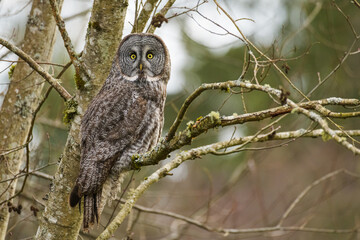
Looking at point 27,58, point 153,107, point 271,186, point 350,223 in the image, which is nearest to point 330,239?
point 350,223

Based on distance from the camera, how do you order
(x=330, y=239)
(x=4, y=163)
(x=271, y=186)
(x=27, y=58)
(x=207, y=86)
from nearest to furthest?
(x=207, y=86)
(x=27, y=58)
(x=4, y=163)
(x=330, y=239)
(x=271, y=186)

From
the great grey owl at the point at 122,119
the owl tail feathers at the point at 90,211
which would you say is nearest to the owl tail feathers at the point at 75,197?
the great grey owl at the point at 122,119

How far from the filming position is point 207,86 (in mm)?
2783

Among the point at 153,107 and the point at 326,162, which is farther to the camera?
the point at 326,162

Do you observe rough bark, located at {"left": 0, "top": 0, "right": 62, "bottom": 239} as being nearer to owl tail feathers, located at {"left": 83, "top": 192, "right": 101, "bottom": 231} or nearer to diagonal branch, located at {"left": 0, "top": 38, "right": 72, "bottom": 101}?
diagonal branch, located at {"left": 0, "top": 38, "right": 72, "bottom": 101}

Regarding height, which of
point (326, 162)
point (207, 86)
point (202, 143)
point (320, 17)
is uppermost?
point (320, 17)

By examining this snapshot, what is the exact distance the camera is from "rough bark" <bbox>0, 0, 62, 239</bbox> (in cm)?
474

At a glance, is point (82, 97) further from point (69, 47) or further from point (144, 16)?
point (144, 16)

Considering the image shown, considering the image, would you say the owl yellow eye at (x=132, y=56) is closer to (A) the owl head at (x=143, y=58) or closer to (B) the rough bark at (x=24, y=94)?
(A) the owl head at (x=143, y=58)

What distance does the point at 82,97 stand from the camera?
13.7ft

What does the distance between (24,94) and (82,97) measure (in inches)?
39.9

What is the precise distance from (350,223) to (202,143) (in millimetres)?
4187

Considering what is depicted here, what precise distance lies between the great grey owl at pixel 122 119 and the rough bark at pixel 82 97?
0.27ft

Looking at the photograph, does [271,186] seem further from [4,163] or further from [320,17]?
[4,163]
